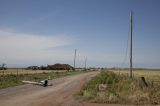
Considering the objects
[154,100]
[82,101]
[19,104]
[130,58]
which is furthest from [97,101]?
[130,58]

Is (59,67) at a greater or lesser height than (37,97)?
greater

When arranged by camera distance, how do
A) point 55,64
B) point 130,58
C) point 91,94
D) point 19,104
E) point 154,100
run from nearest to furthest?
point 19,104 → point 154,100 → point 91,94 → point 130,58 → point 55,64

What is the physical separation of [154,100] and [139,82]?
4.15m

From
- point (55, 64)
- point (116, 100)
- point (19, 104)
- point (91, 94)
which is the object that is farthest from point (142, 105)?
point (55, 64)

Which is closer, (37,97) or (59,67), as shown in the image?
(37,97)

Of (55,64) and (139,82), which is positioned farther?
(55,64)

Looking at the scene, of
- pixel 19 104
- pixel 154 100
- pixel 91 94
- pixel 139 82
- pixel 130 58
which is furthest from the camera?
pixel 130 58

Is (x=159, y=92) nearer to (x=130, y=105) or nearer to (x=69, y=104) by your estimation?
(x=130, y=105)

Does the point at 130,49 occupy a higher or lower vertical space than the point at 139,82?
higher

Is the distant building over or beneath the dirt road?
over

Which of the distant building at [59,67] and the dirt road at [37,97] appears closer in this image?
the dirt road at [37,97]

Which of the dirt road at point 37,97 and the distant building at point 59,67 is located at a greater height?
the distant building at point 59,67

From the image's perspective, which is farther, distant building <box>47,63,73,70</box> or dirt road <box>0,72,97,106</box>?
distant building <box>47,63,73,70</box>

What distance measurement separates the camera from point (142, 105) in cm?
1435
